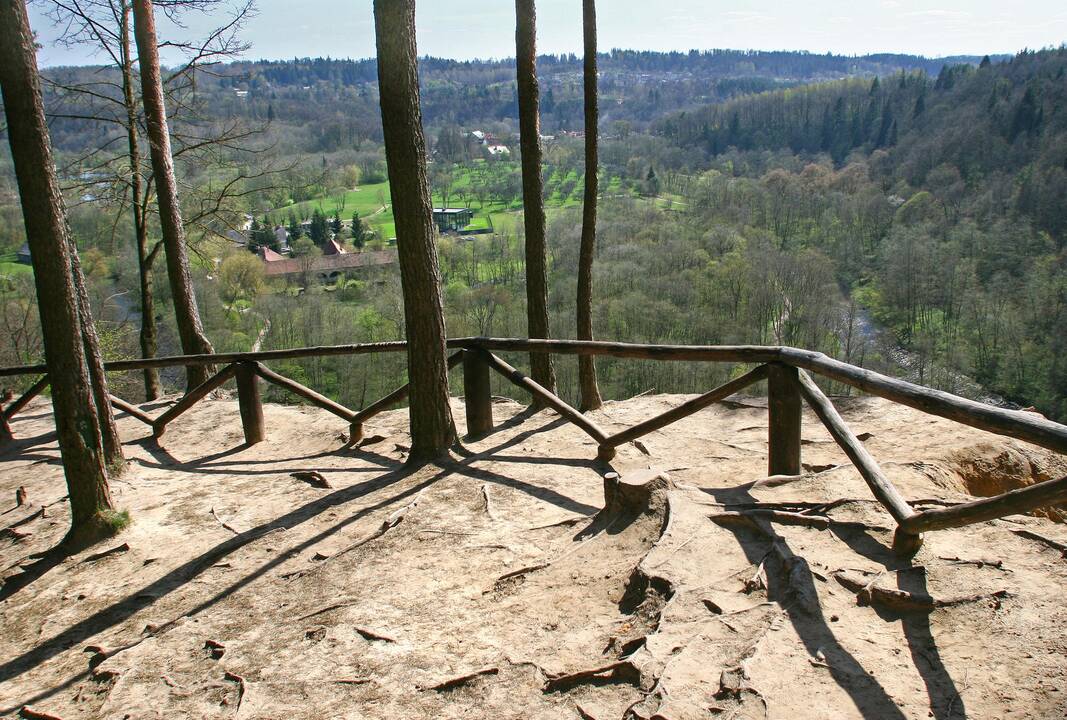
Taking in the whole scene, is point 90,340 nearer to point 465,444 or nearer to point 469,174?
point 465,444

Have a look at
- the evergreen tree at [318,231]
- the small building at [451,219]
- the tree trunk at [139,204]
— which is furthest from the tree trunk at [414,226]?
the small building at [451,219]

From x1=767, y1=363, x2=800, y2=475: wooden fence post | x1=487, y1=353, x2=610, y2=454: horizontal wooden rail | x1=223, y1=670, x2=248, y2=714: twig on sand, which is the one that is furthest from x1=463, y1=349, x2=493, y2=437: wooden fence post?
x1=223, y1=670, x2=248, y2=714: twig on sand

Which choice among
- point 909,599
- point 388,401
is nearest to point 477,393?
point 388,401

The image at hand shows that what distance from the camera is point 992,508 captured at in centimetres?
331

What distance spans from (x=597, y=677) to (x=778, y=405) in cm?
264

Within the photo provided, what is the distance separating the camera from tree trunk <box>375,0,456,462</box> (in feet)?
18.8

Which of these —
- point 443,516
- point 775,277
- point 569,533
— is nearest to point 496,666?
point 569,533

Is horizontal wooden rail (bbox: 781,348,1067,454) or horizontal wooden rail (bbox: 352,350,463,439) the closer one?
horizontal wooden rail (bbox: 781,348,1067,454)

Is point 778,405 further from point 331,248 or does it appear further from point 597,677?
point 331,248

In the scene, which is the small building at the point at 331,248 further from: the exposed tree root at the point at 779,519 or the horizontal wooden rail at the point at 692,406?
the exposed tree root at the point at 779,519

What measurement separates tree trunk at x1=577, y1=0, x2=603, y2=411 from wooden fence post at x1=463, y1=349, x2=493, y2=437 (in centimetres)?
153

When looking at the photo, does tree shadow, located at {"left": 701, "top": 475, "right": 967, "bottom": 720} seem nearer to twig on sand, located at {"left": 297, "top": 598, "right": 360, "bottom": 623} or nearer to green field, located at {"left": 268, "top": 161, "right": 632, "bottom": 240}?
twig on sand, located at {"left": 297, "top": 598, "right": 360, "bottom": 623}

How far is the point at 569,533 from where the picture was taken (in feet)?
15.5

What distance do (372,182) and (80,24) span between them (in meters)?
115
